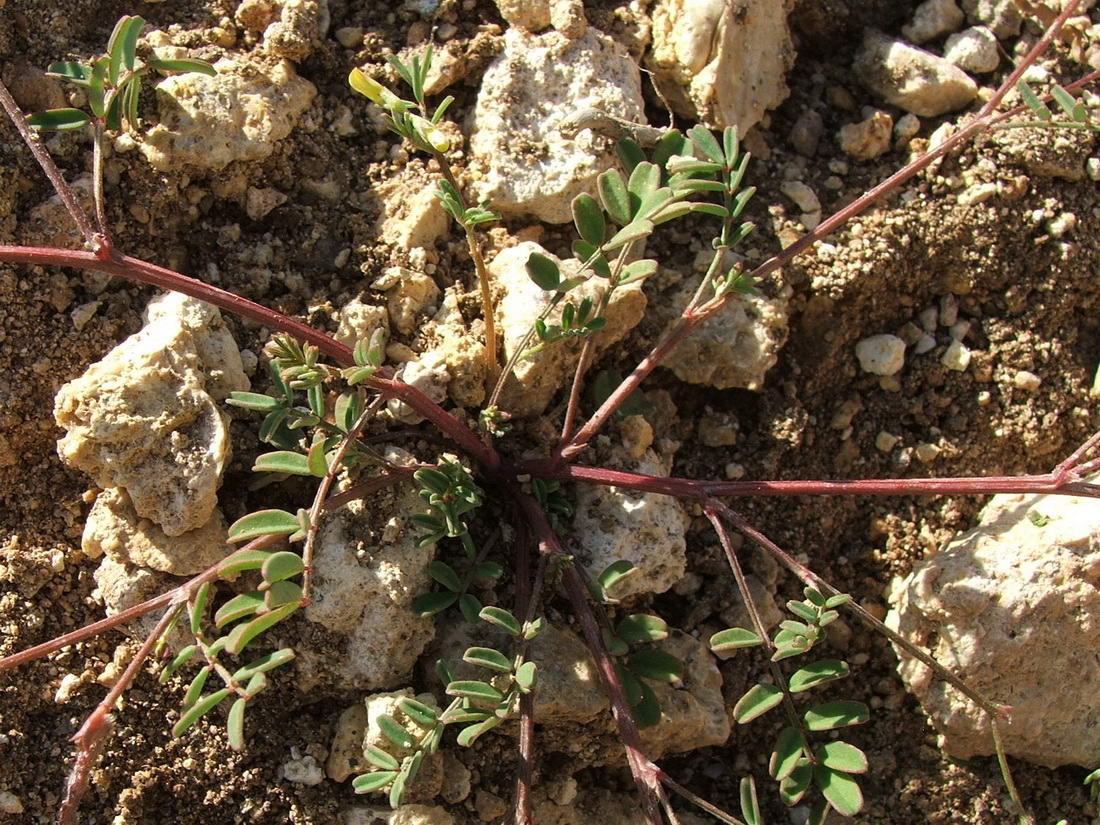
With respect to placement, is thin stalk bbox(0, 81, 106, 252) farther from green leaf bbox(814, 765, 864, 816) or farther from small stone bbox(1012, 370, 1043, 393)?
small stone bbox(1012, 370, 1043, 393)

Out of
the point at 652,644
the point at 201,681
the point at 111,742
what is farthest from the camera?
the point at 652,644

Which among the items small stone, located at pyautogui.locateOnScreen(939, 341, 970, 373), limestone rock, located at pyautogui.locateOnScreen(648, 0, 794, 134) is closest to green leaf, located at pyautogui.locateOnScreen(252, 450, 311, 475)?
limestone rock, located at pyautogui.locateOnScreen(648, 0, 794, 134)

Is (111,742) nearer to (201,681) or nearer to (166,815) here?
(166,815)

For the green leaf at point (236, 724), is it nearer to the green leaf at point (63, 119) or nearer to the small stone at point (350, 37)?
the green leaf at point (63, 119)

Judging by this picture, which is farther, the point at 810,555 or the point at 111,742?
the point at 810,555

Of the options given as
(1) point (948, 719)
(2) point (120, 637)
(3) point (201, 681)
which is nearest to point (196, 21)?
(2) point (120, 637)

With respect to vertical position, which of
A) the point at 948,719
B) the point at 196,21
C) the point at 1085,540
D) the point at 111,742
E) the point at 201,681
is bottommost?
the point at 948,719
